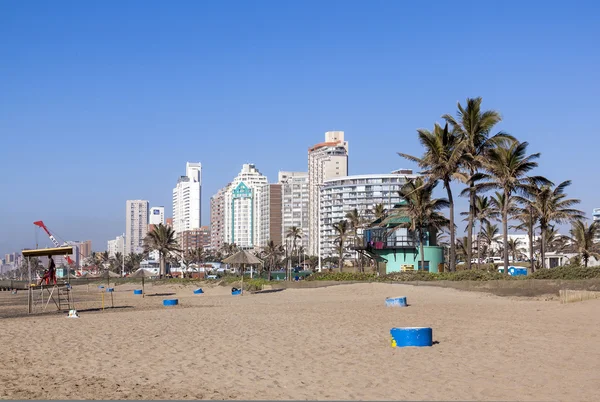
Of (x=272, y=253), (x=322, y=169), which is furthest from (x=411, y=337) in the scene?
(x=322, y=169)

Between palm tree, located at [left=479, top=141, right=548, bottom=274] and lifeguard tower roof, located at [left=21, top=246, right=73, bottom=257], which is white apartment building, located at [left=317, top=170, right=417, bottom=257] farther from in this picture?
lifeguard tower roof, located at [left=21, top=246, right=73, bottom=257]

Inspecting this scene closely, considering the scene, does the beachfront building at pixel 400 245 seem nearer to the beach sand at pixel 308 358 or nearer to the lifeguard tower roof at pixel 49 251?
the lifeguard tower roof at pixel 49 251

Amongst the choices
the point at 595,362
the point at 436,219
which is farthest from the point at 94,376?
the point at 436,219

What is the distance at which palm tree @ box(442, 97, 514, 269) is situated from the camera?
1518 inches

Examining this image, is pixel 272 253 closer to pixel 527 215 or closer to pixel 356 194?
pixel 356 194

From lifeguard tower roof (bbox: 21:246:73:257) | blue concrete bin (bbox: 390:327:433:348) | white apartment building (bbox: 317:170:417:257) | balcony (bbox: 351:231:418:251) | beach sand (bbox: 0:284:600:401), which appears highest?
white apartment building (bbox: 317:170:417:257)

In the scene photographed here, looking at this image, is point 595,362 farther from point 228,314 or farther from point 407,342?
point 228,314

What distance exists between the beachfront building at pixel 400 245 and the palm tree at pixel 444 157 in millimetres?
11792

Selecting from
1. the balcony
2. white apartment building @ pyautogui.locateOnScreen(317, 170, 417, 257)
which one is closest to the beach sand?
the balcony

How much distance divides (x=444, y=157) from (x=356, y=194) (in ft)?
399

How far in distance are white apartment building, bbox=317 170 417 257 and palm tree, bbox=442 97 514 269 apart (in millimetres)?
110757

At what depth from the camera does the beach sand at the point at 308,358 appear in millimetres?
9477

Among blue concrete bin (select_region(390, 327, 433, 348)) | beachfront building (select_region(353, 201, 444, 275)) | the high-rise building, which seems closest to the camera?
blue concrete bin (select_region(390, 327, 433, 348))

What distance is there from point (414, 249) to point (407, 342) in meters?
39.7
